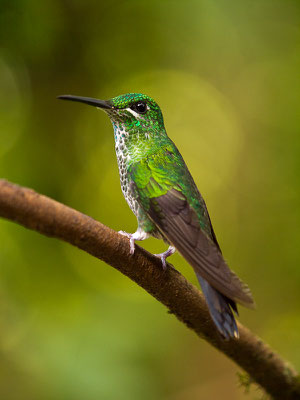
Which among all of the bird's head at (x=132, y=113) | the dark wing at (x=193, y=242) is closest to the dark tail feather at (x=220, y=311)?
the dark wing at (x=193, y=242)

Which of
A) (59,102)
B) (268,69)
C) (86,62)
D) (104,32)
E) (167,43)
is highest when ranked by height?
(268,69)

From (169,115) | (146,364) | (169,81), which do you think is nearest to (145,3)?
(169,81)

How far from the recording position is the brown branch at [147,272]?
1.91 meters

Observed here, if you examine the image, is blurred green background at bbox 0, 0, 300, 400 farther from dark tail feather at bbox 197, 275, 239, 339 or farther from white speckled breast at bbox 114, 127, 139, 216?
dark tail feather at bbox 197, 275, 239, 339

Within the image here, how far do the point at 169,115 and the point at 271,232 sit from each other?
231 centimetres

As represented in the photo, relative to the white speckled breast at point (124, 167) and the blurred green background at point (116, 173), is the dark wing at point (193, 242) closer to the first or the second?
the white speckled breast at point (124, 167)

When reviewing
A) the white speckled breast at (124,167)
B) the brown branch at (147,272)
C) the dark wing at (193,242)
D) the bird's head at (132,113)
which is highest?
the bird's head at (132,113)

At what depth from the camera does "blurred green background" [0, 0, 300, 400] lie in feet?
14.3

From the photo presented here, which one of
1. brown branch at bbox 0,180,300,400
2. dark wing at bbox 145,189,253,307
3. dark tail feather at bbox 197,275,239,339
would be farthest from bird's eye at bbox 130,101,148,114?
dark tail feather at bbox 197,275,239,339

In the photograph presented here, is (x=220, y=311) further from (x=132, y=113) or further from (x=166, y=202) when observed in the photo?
(x=132, y=113)

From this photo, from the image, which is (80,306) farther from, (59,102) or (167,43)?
(167,43)

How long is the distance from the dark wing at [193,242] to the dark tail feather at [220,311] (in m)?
0.14

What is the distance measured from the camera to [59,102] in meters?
5.61

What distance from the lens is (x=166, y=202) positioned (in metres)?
3.01
